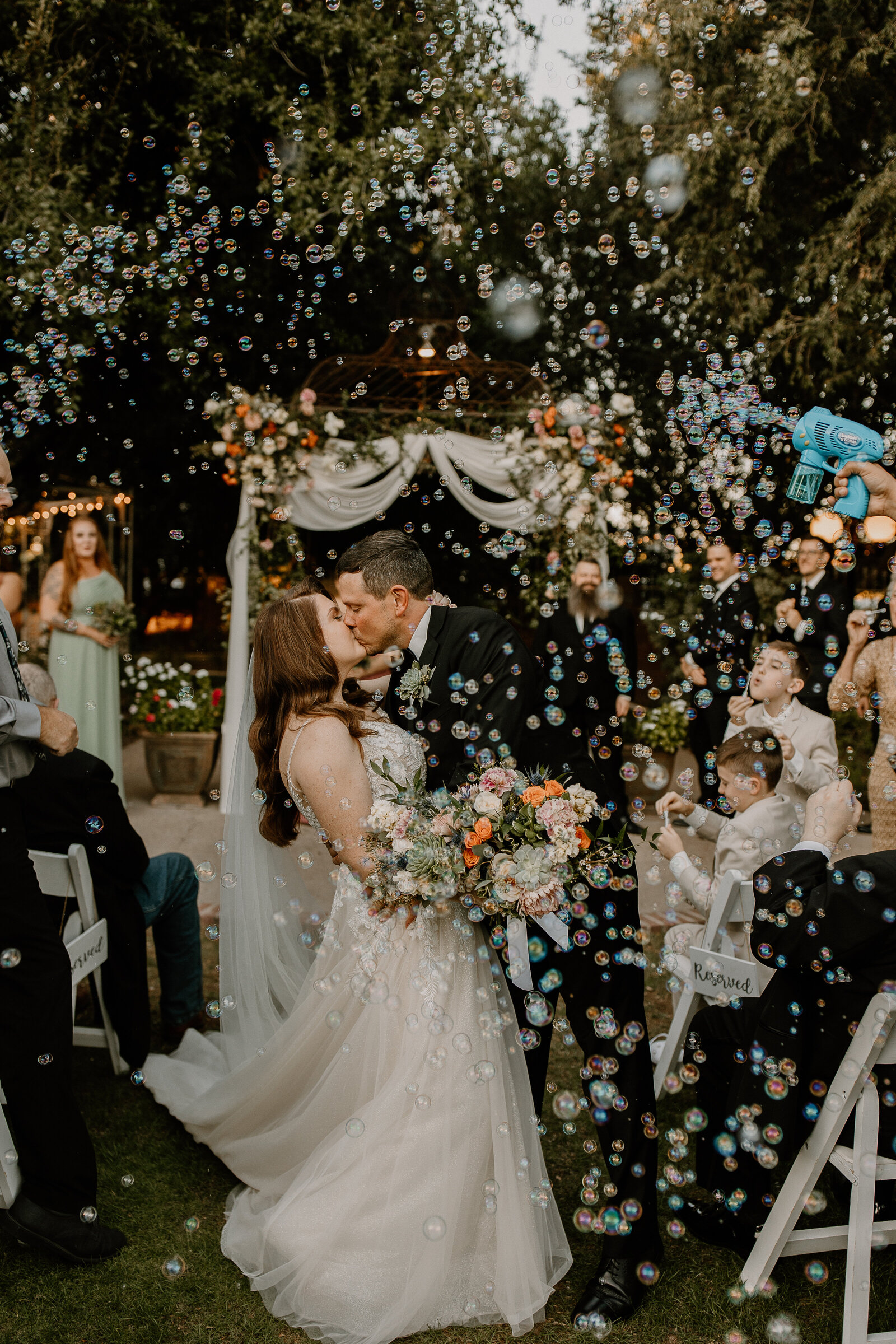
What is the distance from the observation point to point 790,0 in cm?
761

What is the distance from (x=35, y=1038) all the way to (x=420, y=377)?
713 centimetres

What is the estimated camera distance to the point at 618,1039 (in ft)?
7.97

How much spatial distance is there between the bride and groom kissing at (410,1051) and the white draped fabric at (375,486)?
4.94 m

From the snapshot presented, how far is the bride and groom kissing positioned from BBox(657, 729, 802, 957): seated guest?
0.54 metres

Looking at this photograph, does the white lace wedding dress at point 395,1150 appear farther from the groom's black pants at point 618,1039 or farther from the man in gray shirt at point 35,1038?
the man in gray shirt at point 35,1038

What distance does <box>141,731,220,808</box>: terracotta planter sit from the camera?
806 cm

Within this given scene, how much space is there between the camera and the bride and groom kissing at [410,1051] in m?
2.33

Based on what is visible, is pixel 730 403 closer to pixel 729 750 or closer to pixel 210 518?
pixel 729 750

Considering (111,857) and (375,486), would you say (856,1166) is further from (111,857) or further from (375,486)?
(375,486)

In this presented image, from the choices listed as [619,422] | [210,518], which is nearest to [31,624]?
[210,518]

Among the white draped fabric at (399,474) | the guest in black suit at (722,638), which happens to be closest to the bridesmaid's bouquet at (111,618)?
the white draped fabric at (399,474)

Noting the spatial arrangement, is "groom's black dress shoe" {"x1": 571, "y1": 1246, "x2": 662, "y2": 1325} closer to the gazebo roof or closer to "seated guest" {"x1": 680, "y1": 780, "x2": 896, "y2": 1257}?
"seated guest" {"x1": 680, "y1": 780, "x2": 896, "y2": 1257}

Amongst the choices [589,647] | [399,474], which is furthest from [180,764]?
[589,647]

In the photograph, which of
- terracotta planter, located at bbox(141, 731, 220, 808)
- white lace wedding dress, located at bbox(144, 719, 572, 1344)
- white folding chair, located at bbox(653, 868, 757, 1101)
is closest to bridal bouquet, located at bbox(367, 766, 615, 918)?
white lace wedding dress, located at bbox(144, 719, 572, 1344)
